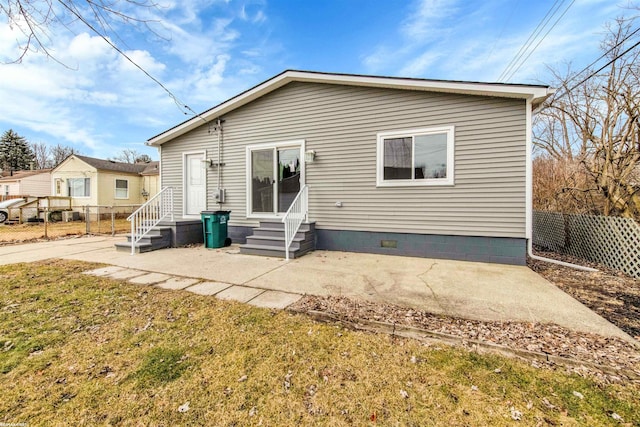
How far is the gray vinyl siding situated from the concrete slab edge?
12.6 feet

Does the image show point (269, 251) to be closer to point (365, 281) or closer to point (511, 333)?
point (365, 281)

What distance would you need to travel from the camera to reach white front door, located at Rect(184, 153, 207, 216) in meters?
8.46

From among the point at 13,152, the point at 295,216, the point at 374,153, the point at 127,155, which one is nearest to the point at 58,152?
the point at 13,152

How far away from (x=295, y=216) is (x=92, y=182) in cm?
1766

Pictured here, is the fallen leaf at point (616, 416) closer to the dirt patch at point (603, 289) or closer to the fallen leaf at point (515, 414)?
the fallen leaf at point (515, 414)

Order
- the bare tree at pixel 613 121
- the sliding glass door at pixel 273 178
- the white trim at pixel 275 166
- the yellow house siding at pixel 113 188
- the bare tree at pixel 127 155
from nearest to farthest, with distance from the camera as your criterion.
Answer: the bare tree at pixel 613 121 < the white trim at pixel 275 166 < the sliding glass door at pixel 273 178 < the yellow house siding at pixel 113 188 < the bare tree at pixel 127 155

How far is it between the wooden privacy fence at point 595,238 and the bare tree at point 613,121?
1095mm

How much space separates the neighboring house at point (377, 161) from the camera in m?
5.54

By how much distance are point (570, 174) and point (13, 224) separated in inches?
979

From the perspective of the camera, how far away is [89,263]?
5.50 meters

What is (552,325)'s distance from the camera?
9.25 ft

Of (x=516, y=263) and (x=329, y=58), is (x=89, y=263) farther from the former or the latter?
(x=329, y=58)

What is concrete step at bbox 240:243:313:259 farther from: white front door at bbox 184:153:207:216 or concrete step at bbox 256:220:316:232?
white front door at bbox 184:153:207:216

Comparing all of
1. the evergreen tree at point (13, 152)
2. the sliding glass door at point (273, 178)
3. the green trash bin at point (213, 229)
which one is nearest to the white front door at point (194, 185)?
the green trash bin at point (213, 229)
